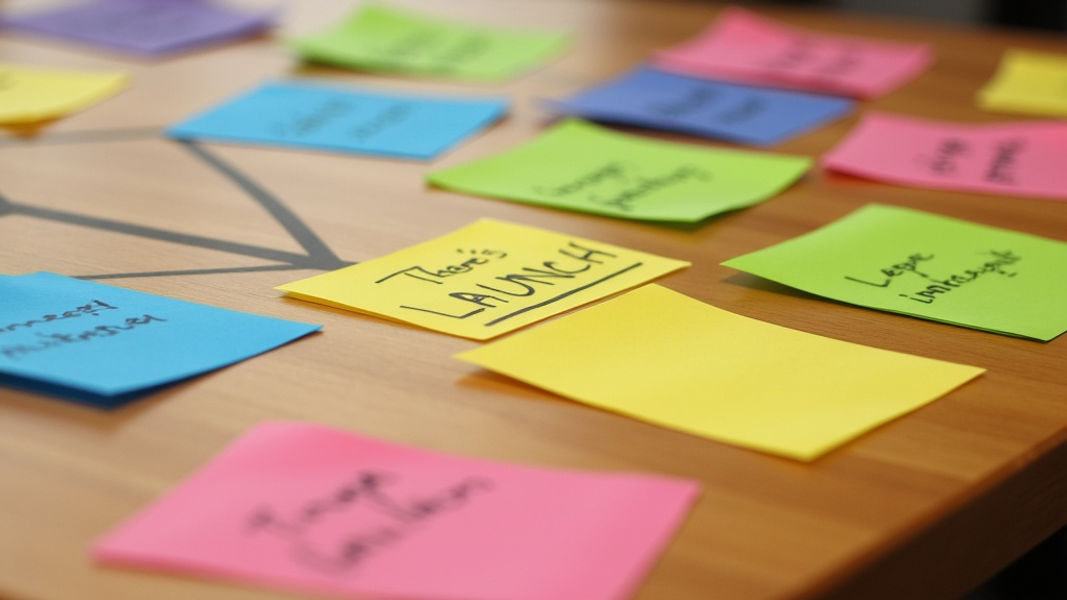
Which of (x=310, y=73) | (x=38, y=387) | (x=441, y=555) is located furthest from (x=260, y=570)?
(x=310, y=73)

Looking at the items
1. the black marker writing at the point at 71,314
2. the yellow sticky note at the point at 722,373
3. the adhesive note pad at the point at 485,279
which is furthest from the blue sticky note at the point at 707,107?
the black marker writing at the point at 71,314

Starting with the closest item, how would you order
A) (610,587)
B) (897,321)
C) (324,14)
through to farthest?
(610,587) < (897,321) < (324,14)

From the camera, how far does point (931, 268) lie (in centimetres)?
77

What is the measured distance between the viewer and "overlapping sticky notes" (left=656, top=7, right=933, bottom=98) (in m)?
1.20

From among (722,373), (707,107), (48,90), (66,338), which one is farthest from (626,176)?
(48,90)

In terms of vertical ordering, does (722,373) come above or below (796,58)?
below

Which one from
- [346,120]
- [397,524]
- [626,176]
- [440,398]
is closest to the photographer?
[397,524]

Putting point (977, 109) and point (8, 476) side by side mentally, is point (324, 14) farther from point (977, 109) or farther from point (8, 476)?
point (8, 476)

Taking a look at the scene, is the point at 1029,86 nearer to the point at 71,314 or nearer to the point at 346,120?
the point at 346,120

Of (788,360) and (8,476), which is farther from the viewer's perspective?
(788,360)

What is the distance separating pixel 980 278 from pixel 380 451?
1.39 feet

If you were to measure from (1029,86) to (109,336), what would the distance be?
3.06 feet

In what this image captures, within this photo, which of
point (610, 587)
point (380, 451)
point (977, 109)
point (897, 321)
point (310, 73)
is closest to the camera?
point (610, 587)

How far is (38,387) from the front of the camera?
1.95 feet
